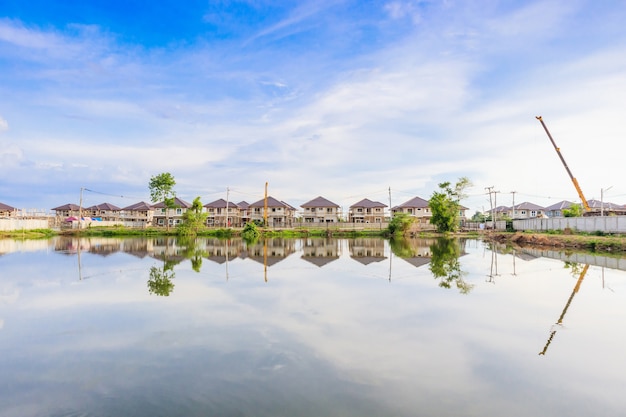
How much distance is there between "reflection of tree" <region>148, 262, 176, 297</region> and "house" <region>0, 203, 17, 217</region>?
247 ft

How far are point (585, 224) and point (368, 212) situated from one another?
1646 inches

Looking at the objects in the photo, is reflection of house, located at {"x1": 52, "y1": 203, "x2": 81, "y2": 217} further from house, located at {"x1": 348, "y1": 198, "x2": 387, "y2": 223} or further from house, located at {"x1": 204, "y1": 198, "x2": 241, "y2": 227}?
house, located at {"x1": 348, "y1": 198, "x2": 387, "y2": 223}

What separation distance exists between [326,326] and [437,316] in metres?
3.08

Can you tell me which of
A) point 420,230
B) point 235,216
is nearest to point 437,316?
point 420,230

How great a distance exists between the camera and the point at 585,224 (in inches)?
1335

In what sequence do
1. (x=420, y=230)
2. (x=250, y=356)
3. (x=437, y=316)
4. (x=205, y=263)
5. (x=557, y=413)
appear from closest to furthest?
(x=557, y=413) → (x=250, y=356) → (x=437, y=316) → (x=205, y=263) → (x=420, y=230)

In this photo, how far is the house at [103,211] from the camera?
288ft

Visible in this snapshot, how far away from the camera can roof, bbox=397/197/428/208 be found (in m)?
72.6

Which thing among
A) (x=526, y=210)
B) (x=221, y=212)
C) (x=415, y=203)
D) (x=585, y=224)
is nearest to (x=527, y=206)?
(x=526, y=210)

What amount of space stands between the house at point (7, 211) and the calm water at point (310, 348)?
75621mm

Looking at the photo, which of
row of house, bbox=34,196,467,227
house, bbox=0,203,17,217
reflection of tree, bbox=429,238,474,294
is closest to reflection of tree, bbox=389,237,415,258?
reflection of tree, bbox=429,238,474,294

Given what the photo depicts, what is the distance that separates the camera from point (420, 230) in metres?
58.3

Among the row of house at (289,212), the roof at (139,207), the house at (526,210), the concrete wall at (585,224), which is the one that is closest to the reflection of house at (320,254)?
the concrete wall at (585,224)

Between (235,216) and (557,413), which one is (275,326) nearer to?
(557,413)
